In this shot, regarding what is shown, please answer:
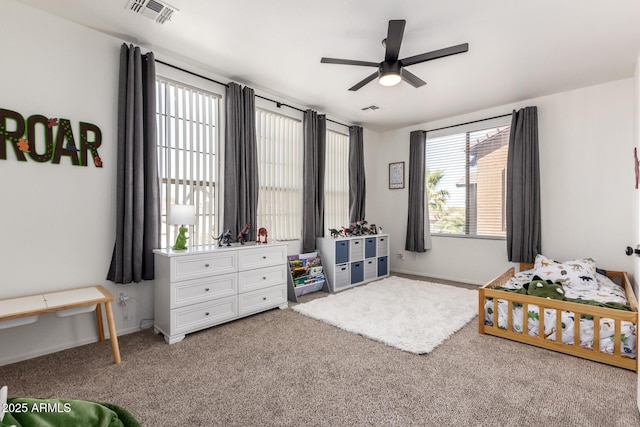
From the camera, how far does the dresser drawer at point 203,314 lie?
8.63ft

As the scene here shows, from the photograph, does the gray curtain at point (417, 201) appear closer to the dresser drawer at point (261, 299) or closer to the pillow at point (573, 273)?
the pillow at point (573, 273)

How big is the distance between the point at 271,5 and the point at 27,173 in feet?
7.39

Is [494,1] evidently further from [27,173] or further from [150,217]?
[27,173]

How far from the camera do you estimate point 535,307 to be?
8.49ft


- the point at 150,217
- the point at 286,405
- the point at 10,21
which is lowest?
the point at 286,405

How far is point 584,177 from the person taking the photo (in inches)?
149

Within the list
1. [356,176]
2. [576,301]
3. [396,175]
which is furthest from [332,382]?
[396,175]

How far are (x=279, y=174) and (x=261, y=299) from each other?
170cm

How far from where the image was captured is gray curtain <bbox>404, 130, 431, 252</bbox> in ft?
16.6

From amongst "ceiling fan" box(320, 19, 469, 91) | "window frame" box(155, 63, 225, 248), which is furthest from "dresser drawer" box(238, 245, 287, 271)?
"ceiling fan" box(320, 19, 469, 91)

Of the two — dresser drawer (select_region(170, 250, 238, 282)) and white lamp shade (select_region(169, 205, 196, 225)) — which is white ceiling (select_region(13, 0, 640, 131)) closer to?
white lamp shade (select_region(169, 205, 196, 225))

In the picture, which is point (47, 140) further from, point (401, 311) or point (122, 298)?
point (401, 311)

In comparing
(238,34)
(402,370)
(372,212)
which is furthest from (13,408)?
(372,212)

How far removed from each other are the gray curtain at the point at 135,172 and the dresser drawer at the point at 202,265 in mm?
424
